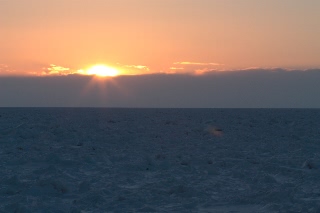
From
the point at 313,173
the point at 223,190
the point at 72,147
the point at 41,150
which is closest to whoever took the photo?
the point at 223,190

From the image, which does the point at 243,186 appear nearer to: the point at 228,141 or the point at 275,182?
the point at 275,182

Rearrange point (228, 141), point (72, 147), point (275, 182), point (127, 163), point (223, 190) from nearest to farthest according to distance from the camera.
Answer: point (223, 190) → point (275, 182) → point (127, 163) → point (72, 147) → point (228, 141)

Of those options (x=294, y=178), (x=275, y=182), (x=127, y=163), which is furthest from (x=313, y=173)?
(x=127, y=163)

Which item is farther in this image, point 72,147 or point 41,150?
point 72,147

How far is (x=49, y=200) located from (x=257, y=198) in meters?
3.73

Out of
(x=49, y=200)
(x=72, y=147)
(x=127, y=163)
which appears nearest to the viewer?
(x=49, y=200)

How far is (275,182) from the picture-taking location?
11.6 m

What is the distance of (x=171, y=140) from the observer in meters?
20.7

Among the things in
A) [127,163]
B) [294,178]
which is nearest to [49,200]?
[127,163]

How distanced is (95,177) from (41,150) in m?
5.08

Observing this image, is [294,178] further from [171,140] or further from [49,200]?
[171,140]

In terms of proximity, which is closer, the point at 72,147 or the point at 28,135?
the point at 72,147

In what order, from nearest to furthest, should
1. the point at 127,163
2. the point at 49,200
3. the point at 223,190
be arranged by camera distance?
the point at 49,200 → the point at 223,190 → the point at 127,163

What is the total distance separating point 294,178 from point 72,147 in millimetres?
7948
